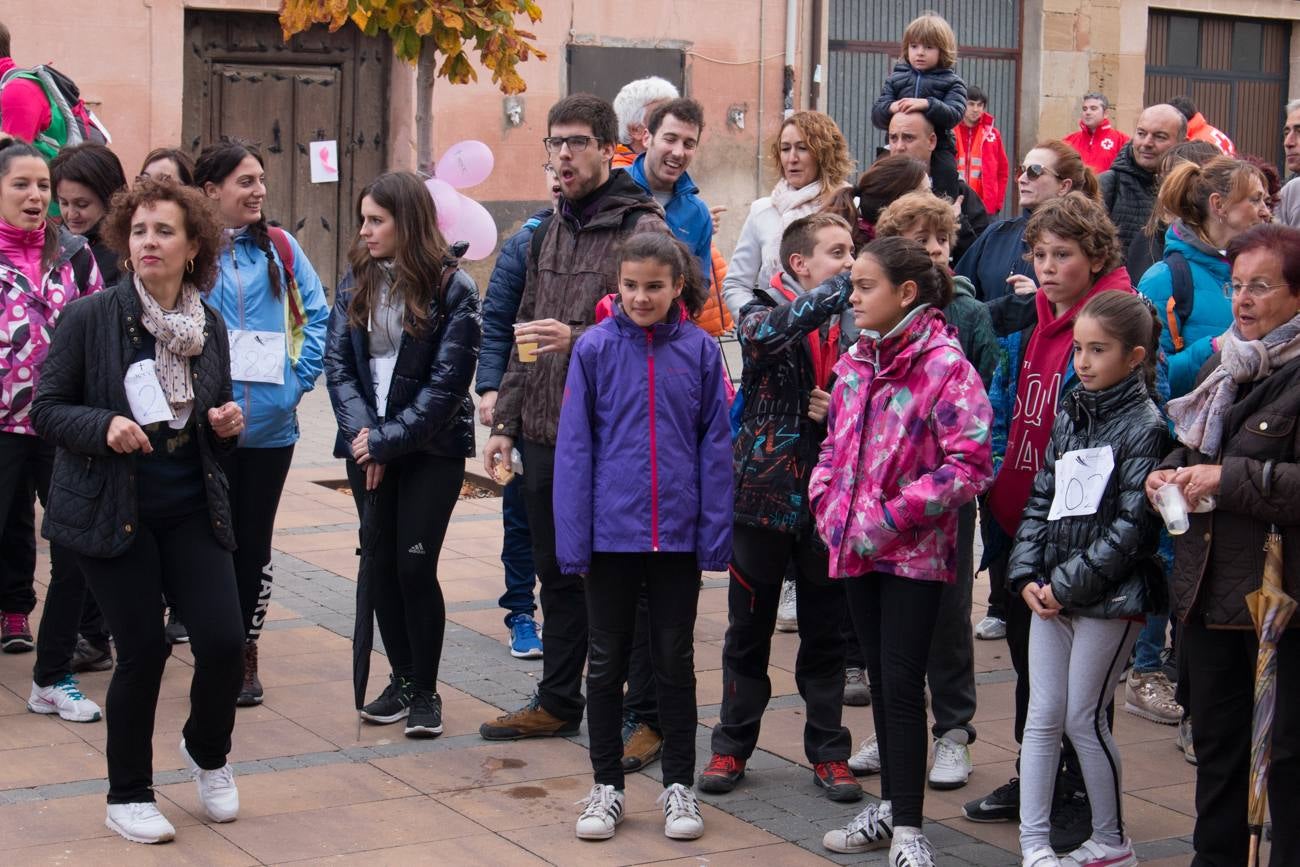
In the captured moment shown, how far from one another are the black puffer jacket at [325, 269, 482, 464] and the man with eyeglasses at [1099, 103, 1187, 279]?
3.37 metres

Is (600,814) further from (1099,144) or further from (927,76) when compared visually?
(1099,144)

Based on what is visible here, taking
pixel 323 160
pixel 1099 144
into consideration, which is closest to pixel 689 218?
pixel 1099 144

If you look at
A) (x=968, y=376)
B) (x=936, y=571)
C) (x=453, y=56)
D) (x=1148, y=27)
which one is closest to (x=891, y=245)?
(x=968, y=376)

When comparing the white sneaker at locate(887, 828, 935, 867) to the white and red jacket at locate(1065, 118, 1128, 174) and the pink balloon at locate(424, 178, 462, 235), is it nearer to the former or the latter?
the pink balloon at locate(424, 178, 462, 235)

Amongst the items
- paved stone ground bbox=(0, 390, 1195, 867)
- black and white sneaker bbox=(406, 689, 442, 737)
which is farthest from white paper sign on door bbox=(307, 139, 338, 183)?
black and white sneaker bbox=(406, 689, 442, 737)

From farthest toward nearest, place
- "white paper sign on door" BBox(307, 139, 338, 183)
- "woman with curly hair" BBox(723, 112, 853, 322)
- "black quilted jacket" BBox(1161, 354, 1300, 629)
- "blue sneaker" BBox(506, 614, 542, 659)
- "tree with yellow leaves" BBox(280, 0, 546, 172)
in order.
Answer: "white paper sign on door" BBox(307, 139, 338, 183) < "tree with yellow leaves" BBox(280, 0, 546, 172) < "blue sneaker" BBox(506, 614, 542, 659) < "woman with curly hair" BBox(723, 112, 853, 322) < "black quilted jacket" BBox(1161, 354, 1300, 629)

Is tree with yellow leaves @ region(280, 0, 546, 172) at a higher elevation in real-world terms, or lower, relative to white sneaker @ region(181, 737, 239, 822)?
higher

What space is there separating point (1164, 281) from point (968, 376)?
142cm

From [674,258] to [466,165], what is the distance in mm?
4553

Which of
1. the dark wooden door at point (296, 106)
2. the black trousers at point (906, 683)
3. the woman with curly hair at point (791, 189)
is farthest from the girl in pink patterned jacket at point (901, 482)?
the dark wooden door at point (296, 106)

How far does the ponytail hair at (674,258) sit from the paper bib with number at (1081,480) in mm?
1237

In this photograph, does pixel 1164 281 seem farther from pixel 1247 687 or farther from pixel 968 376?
pixel 1247 687

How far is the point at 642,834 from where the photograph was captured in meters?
5.17

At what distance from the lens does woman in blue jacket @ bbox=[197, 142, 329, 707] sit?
6.22 m
